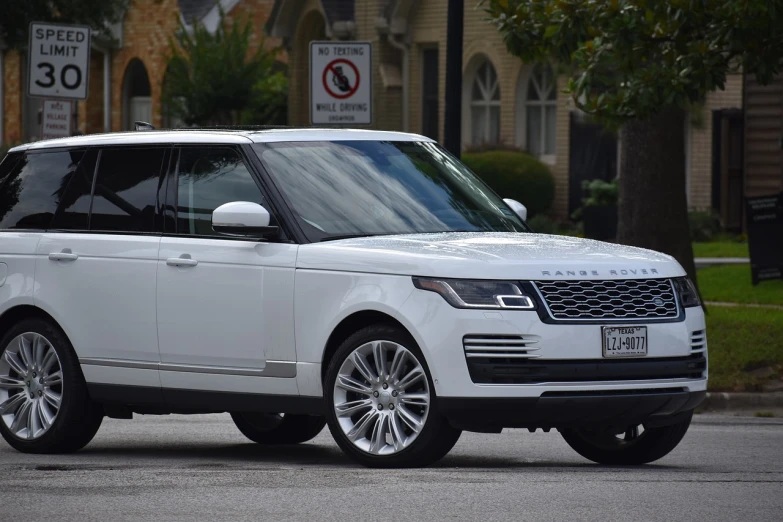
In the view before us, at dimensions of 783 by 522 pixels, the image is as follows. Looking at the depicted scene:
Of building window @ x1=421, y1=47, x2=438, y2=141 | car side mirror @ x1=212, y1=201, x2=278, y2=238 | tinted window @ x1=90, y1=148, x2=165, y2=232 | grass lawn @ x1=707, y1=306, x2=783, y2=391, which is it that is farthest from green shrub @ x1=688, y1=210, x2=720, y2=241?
car side mirror @ x1=212, y1=201, x2=278, y2=238

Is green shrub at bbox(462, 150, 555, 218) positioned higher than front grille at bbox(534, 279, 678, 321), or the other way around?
green shrub at bbox(462, 150, 555, 218)

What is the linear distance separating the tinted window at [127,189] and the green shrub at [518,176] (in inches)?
873

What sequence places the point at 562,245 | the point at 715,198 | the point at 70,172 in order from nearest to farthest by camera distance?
the point at 562,245 < the point at 70,172 < the point at 715,198

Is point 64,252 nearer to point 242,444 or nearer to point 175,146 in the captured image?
point 175,146

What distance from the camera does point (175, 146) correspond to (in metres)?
10.4

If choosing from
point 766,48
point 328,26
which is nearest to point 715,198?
point 328,26

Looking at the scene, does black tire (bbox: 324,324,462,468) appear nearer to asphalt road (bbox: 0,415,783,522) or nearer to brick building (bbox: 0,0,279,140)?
asphalt road (bbox: 0,415,783,522)

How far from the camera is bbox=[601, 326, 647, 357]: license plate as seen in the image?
8867 millimetres

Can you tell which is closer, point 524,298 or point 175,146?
point 524,298

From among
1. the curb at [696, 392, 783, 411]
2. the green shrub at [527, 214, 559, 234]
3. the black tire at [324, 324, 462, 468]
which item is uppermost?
the green shrub at [527, 214, 559, 234]

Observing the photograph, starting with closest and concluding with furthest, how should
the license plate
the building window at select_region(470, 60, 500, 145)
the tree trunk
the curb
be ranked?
the license plate → the curb → the tree trunk → the building window at select_region(470, 60, 500, 145)

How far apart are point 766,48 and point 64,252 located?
7.89 meters

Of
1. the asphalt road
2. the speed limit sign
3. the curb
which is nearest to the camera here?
the asphalt road

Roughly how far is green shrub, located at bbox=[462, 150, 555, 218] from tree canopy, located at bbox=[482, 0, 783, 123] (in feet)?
53.3
